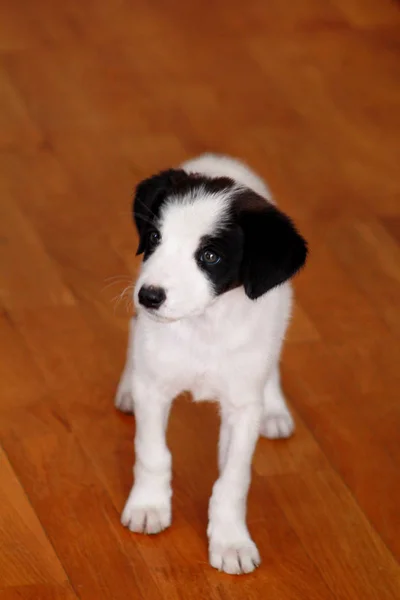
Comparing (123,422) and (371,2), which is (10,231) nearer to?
(123,422)

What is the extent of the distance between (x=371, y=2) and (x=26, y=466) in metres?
3.55

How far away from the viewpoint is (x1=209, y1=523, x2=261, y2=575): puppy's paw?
8.89ft

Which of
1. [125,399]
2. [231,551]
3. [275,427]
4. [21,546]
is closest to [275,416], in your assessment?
[275,427]

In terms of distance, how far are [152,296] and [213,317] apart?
0.97 feet

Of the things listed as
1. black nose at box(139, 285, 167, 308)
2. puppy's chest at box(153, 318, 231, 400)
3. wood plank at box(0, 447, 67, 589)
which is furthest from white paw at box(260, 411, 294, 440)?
black nose at box(139, 285, 167, 308)

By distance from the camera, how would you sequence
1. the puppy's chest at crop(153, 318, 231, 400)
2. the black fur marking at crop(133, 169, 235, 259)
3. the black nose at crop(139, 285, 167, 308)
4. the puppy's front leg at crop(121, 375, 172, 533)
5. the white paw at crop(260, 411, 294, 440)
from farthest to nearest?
1. the white paw at crop(260, 411, 294, 440)
2. the puppy's front leg at crop(121, 375, 172, 533)
3. the puppy's chest at crop(153, 318, 231, 400)
4. the black fur marking at crop(133, 169, 235, 259)
5. the black nose at crop(139, 285, 167, 308)

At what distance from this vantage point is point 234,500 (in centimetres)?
272

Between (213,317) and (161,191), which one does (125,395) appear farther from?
(161,191)

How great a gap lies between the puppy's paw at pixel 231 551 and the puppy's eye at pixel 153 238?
708 mm

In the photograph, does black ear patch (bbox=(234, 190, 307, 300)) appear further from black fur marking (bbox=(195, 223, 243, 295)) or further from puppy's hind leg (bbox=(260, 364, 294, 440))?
puppy's hind leg (bbox=(260, 364, 294, 440))

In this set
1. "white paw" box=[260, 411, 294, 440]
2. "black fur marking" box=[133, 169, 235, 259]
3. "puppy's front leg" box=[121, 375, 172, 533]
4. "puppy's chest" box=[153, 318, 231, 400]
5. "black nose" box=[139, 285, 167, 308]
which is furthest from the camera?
"white paw" box=[260, 411, 294, 440]

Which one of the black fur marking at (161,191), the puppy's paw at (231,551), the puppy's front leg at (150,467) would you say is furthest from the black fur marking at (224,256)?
the puppy's paw at (231,551)

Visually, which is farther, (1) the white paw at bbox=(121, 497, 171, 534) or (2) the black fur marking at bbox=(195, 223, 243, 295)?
(1) the white paw at bbox=(121, 497, 171, 534)

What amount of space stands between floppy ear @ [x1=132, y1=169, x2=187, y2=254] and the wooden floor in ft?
2.42
